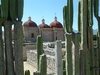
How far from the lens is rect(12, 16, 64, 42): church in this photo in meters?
24.6

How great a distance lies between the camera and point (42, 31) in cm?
2477

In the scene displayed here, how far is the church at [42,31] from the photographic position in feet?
80.7

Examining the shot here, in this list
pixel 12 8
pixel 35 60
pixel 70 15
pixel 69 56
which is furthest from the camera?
pixel 35 60

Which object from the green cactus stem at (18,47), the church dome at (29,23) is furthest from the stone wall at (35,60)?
the church dome at (29,23)

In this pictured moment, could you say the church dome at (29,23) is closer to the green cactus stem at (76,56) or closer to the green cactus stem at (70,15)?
the green cactus stem at (70,15)

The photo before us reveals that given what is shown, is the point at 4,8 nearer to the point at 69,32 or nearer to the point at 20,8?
the point at 20,8

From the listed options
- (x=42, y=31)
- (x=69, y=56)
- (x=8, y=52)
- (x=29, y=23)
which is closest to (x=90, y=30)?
(x=69, y=56)

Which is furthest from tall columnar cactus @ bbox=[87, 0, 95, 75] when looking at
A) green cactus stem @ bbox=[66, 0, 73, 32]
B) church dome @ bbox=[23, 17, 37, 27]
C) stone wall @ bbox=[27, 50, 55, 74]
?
church dome @ bbox=[23, 17, 37, 27]

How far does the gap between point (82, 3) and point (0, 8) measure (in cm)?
306

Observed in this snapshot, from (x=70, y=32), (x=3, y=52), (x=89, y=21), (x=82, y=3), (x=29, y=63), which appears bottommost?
(x=29, y=63)

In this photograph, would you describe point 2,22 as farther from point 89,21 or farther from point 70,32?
point 89,21

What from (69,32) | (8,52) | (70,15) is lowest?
(8,52)

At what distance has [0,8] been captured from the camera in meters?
5.16

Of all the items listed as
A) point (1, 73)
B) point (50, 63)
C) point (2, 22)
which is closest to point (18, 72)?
point (1, 73)
